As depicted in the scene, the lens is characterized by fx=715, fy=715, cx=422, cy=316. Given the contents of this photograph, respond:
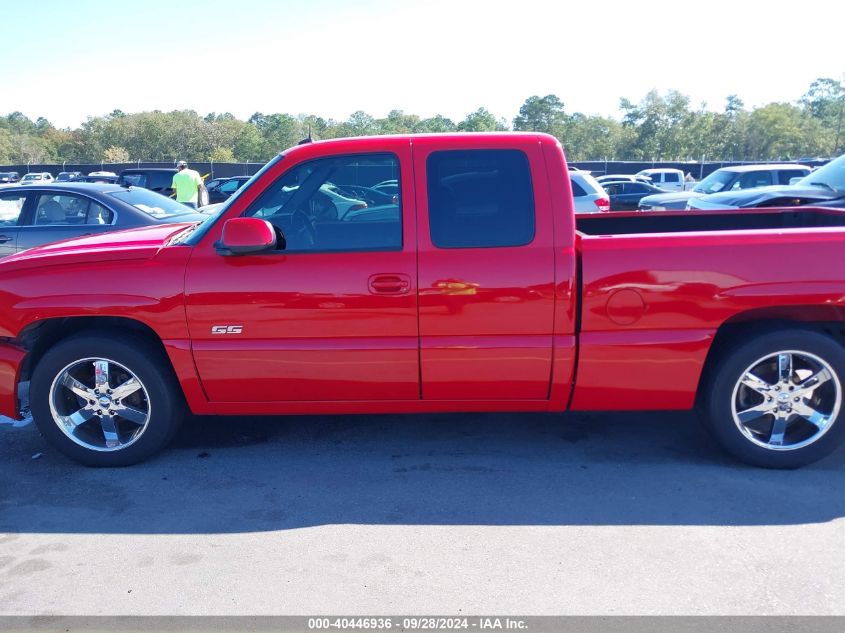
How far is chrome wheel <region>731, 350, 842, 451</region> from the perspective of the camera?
13.5ft

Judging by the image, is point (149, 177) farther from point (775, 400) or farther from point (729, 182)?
point (775, 400)

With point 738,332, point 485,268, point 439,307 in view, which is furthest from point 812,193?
point 439,307

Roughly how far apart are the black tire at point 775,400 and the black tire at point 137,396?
127 inches

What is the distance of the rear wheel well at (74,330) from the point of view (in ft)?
14.4

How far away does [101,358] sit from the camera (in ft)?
14.0

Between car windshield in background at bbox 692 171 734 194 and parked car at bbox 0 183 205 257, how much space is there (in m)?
11.1

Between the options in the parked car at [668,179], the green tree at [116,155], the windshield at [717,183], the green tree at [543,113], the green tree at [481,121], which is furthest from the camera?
the green tree at [543,113]

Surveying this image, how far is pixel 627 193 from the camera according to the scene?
23.9 m

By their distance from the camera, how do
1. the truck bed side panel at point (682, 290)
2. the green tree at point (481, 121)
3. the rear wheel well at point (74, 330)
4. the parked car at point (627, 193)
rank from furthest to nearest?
the green tree at point (481, 121)
the parked car at point (627, 193)
the rear wheel well at point (74, 330)
the truck bed side panel at point (682, 290)

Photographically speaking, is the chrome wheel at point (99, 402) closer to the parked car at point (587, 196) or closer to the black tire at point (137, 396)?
the black tire at point (137, 396)

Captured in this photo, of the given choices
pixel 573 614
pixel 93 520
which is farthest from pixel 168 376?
pixel 573 614

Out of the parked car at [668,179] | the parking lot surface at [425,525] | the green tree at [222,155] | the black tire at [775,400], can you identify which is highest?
the green tree at [222,155]

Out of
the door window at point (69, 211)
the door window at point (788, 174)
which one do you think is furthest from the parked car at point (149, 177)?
the door window at point (788, 174)

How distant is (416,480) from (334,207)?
1.68 m
